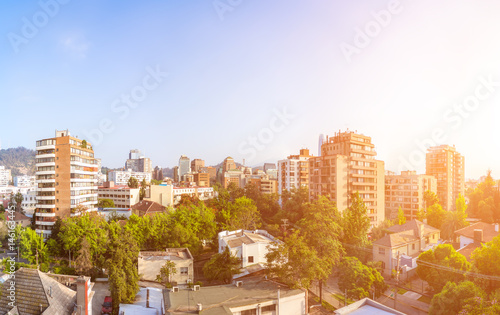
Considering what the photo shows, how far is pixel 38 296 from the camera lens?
1241 cm

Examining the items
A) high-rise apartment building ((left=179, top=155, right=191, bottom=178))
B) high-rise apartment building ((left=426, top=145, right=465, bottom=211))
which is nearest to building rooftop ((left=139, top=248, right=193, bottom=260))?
high-rise apartment building ((left=426, top=145, right=465, bottom=211))

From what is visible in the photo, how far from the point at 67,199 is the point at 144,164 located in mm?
143574

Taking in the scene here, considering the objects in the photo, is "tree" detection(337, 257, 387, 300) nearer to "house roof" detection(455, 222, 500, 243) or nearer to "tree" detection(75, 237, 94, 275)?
"house roof" detection(455, 222, 500, 243)

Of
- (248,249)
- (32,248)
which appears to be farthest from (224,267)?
(32,248)

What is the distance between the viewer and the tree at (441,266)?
1931 cm

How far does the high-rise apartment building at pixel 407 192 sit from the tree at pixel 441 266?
3006 cm

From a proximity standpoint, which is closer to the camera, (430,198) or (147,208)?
(430,198)

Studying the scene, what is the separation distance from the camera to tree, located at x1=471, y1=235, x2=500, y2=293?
16.1 meters

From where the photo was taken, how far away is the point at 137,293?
19625mm

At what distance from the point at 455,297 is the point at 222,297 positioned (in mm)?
11627

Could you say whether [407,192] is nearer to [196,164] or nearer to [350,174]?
[350,174]

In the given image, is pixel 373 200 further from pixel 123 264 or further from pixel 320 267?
pixel 123 264

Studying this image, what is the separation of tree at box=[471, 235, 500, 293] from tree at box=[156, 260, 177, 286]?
62.4ft

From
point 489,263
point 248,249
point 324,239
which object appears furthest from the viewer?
point 248,249
